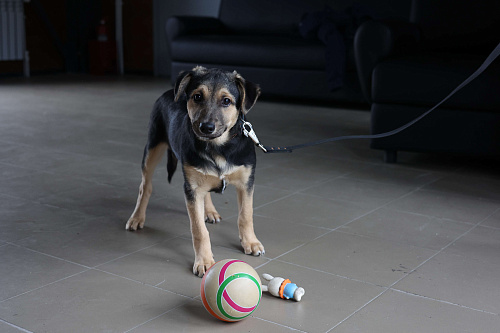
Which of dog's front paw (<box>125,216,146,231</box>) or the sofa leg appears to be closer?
dog's front paw (<box>125,216,146,231</box>)

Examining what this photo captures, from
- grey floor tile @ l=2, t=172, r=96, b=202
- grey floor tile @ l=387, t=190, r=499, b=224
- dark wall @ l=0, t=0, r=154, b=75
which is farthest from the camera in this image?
dark wall @ l=0, t=0, r=154, b=75

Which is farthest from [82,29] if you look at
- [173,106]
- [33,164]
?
[173,106]

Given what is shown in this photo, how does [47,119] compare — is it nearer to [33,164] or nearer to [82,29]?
[33,164]

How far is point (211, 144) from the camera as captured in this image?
80.4 inches

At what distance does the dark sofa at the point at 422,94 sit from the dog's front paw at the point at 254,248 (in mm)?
1638

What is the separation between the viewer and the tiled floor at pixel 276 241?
1715 mm

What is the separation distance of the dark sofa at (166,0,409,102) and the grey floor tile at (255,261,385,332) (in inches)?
150

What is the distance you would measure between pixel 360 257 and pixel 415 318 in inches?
19.2

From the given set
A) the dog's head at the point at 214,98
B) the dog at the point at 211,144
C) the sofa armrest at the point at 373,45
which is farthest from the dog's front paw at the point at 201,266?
the sofa armrest at the point at 373,45

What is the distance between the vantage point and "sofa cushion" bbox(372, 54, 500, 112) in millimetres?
3285

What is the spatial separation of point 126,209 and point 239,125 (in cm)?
89

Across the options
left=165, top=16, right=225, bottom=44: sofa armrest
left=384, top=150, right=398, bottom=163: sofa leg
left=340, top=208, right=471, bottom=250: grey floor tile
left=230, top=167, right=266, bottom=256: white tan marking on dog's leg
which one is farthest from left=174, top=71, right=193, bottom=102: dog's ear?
left=165, top=16, right=225, bottom=44: sofa armrest

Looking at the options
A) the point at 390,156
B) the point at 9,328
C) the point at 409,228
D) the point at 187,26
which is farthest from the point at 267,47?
the point at 9,328

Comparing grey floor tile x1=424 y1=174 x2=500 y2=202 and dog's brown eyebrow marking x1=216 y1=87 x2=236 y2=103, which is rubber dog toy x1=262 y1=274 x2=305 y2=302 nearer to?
dog's brown eyebrow marking x1=216 y1=87 x2=236 y2=103
